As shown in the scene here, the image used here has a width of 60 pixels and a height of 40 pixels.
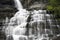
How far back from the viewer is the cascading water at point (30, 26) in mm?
19453

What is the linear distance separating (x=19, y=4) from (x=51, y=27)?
9590mm

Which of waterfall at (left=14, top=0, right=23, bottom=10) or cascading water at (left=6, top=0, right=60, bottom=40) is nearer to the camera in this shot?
cascading water at (left=6, top=0, right=60, bottom=40)

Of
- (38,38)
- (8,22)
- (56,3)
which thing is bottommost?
(38,38)

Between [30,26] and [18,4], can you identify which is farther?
[18,4]

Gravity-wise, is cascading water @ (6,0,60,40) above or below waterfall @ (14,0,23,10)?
below

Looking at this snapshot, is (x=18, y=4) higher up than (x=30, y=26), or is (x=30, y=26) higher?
(x=18, y=4)

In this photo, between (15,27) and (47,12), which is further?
(47,12)

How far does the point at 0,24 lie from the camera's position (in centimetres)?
2217

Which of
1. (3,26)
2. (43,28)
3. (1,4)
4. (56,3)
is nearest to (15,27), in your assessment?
(3,26)

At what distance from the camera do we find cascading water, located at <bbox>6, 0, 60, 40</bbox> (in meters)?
19.5

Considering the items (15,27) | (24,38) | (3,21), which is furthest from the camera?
(3,21)

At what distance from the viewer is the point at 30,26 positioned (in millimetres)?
20078

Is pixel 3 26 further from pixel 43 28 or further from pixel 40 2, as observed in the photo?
pixel 40 2

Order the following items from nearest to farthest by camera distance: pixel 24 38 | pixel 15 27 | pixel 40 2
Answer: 1. pixel 24 38
2. pixel 15 27
3. pixel 40 2
